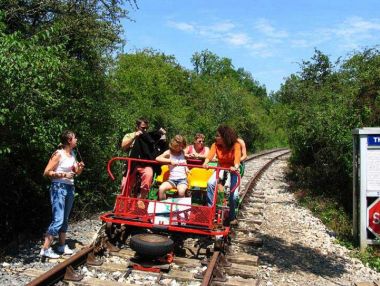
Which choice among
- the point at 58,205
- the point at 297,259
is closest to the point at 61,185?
the point at 58,205

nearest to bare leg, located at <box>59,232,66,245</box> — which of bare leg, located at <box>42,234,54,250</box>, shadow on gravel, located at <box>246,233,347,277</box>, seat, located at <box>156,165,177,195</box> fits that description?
bare leg, located at <box>42,234,54,250</box>

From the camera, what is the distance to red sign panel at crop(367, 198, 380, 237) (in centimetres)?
847

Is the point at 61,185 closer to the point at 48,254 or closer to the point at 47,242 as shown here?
the point at 47,242

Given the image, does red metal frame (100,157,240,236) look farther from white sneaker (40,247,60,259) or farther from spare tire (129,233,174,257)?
white sneaker (40,247,60,259)

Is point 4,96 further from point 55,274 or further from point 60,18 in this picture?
point 60,18

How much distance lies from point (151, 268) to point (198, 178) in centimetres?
297

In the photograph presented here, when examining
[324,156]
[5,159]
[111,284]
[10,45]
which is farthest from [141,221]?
[324,156]

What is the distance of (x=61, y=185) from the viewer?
21.4ft

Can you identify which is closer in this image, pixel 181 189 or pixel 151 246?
pixel 151 246

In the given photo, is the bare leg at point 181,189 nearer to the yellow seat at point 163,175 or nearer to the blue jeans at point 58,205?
the yellow seat at point 163,175

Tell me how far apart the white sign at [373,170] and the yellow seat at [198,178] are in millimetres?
2977

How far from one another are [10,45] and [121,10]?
6.00 metres

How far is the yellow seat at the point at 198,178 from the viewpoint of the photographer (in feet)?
28.3

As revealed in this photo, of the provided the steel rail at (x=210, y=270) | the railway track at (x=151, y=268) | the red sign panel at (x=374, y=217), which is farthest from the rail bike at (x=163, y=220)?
the red sign panel at (x=374, y=217)
